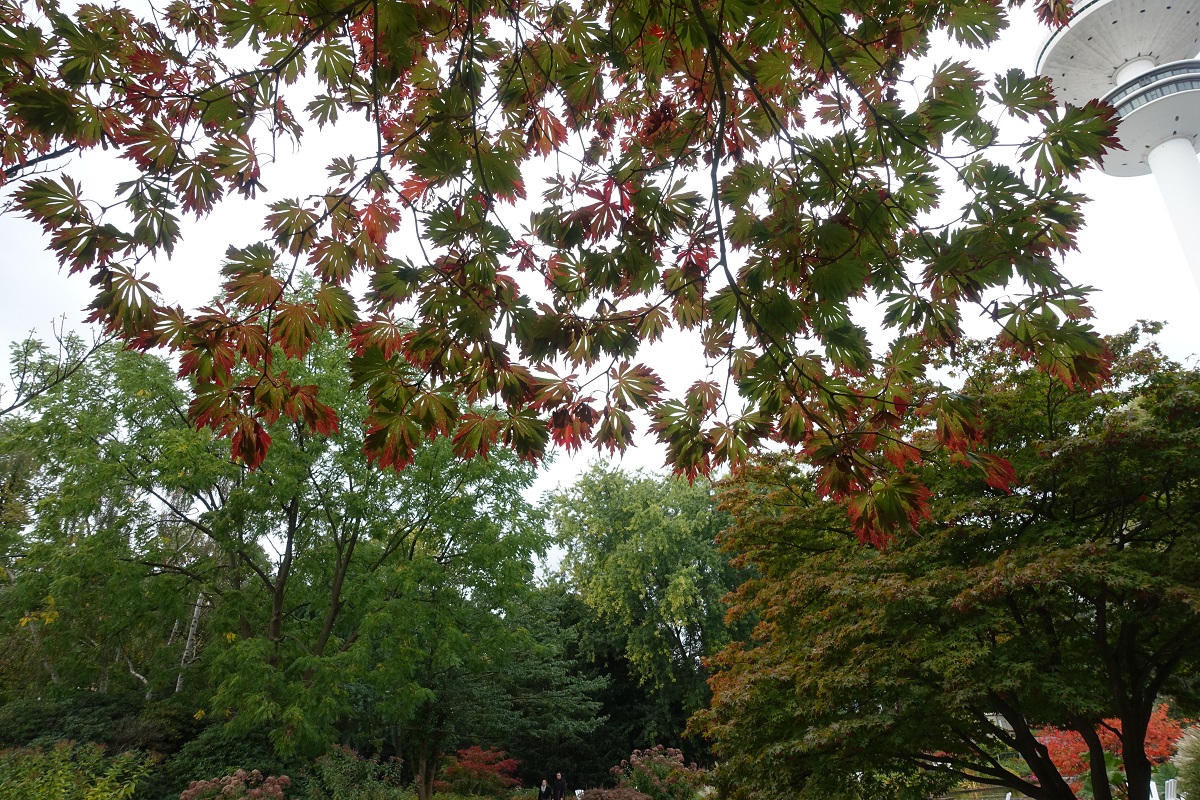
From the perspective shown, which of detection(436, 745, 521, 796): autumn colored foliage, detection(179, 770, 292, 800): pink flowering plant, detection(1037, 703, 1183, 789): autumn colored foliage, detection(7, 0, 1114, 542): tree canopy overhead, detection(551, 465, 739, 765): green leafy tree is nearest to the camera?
detection(7, 0, 1114, 542): tree canopy overhead

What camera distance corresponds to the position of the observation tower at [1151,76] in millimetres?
27891

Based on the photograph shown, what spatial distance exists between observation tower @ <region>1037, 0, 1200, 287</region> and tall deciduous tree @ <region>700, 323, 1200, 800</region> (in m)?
30.3

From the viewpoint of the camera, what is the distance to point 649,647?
1934 centimetres

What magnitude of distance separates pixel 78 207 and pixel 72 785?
27.7ft

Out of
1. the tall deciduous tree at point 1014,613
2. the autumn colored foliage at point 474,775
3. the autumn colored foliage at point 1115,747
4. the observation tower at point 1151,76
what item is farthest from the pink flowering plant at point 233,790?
the observation tower at point 1151,76

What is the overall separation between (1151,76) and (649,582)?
3120cm

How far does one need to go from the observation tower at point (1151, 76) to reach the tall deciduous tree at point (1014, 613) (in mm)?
30334

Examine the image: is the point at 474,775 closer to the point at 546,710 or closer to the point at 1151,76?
the point at 546,710

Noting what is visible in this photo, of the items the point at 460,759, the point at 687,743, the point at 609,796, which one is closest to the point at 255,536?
the point at 609,796

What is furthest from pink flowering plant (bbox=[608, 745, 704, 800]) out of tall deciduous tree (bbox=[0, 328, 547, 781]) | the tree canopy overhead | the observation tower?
the observation tower

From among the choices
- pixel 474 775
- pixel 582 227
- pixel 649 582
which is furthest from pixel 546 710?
pixel 582 227

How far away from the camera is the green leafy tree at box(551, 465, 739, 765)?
62.8ft

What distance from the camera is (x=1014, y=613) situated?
17.4ft

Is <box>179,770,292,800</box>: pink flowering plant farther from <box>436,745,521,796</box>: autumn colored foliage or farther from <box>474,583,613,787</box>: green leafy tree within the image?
<box>436,745,521,796</box>: autumn colored foliage
